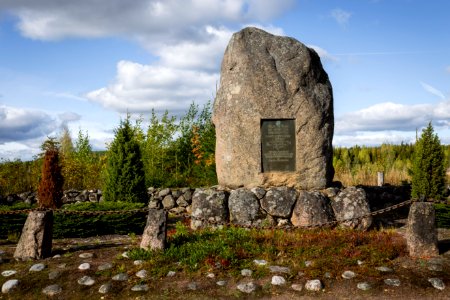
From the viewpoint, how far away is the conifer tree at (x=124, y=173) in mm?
12750

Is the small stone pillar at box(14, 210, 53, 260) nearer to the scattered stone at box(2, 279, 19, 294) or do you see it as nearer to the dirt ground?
the dirt ground

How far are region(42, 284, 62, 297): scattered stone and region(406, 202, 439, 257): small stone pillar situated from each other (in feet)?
19.8

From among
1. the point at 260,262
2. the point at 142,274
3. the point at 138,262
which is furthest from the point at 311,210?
the point at 142,274

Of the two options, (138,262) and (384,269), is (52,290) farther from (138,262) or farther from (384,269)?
(384,269)

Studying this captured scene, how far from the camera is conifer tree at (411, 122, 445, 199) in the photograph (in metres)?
13.3

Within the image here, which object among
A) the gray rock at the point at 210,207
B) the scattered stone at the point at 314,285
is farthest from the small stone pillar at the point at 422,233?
the gray rock at the point at 210,207

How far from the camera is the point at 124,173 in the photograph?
41.8 feet

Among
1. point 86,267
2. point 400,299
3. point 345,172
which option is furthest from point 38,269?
point 345,172

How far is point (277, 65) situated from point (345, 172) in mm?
12046

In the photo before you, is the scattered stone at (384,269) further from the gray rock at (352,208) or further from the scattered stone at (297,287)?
the gray rock at (352,208)

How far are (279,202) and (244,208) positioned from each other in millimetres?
848

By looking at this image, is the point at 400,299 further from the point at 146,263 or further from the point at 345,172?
the point at 345,172

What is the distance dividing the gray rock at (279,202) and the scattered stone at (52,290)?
17.7 ft

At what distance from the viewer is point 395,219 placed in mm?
13172
